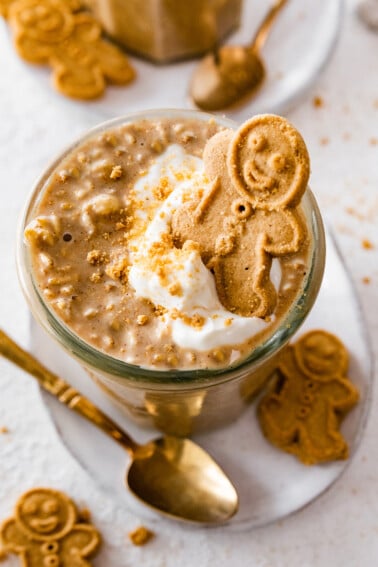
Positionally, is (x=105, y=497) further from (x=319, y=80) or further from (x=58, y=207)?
(x=319, y=80)

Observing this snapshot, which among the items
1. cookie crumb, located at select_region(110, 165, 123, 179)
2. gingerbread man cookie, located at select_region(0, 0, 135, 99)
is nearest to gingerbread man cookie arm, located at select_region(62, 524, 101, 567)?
cookie crumb, located at select_region(110, 165, 123, 179)

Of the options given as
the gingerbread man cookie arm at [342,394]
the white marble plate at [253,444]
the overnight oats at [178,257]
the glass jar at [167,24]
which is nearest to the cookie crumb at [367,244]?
the white marble plate at [253,444]

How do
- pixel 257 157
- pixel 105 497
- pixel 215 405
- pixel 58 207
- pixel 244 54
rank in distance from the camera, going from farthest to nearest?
pixel 244 54 → pixel 105 497 → pixel 215 405 → pixel 58 207 → pixel 257 157

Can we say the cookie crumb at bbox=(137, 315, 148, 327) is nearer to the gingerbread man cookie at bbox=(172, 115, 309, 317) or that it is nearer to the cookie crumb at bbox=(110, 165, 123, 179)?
the gingerbread man cookie at bbox=(172, 115, 309, 317)

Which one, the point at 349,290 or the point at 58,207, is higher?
the point at 58,207

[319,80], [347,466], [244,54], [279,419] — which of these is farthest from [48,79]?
[347,466]

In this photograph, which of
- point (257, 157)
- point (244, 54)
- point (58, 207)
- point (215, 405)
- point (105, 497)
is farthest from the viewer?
point (244, 54)

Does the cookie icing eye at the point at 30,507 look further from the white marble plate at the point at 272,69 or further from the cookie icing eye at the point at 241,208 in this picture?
the white marble plate at the point at 272,69
